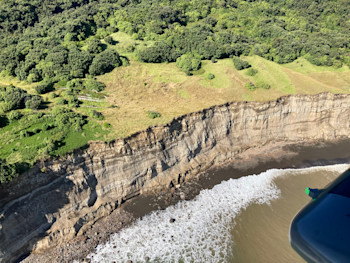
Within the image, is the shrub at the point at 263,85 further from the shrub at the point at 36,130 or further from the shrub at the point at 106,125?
the shrub at the point at 36,130

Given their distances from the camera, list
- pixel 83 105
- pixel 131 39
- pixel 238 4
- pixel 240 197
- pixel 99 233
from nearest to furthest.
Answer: pixel 99 233 < pixel 240 197 < pixel 83 105 < pixel 131 39 < pixel 238 4

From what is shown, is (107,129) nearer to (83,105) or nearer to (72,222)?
(83,105)

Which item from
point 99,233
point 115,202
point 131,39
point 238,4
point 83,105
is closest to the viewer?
point 99,233

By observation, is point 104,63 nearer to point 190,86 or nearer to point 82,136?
point 190,86

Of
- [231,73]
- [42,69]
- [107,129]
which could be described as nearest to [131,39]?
[42,69]

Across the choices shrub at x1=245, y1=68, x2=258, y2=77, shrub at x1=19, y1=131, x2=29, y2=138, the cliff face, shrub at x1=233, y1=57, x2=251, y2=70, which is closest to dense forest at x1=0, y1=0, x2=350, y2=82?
shrub at x1=233, y1=57, x2=251, y2=70

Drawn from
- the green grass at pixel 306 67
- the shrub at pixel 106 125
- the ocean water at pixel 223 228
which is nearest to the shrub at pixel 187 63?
the shrub at pixel 106 125

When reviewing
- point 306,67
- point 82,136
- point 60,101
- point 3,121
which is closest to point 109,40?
point 60,101
